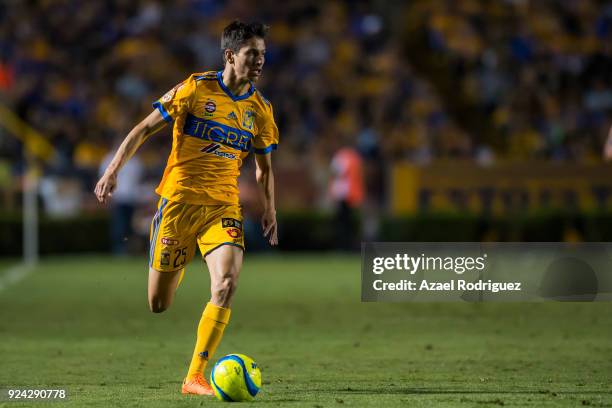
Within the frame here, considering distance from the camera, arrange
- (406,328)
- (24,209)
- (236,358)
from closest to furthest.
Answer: (236,358)
(406,328)
(24,209)

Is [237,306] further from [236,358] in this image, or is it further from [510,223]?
[510,223]

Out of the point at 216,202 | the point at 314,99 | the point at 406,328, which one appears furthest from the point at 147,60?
the point at 216,202

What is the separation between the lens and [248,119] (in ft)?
27.3

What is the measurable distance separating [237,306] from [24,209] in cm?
1088

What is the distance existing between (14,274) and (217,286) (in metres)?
12.8

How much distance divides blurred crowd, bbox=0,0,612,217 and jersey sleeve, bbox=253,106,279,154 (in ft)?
56.1

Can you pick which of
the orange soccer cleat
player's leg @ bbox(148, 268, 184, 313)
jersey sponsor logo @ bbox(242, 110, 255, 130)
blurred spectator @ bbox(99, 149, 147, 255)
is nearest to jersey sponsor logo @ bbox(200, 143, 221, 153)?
jersey sponsor logo @ bbox(242, 110, 255, 130)

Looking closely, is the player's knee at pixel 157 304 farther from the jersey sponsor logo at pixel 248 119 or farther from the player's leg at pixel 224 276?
the jersey sponsor logo at pixel 248 119

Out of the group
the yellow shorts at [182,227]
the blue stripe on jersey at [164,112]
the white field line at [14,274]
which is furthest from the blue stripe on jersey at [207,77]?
the white field line at [14,274]

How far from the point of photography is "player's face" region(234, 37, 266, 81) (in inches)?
312

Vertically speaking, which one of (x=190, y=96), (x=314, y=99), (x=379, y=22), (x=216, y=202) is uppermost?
(x=379, y=22)

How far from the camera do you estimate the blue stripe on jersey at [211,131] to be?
8211 mm

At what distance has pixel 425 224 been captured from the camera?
82.4 feet

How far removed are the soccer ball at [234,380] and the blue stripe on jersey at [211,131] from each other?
1.54 m
